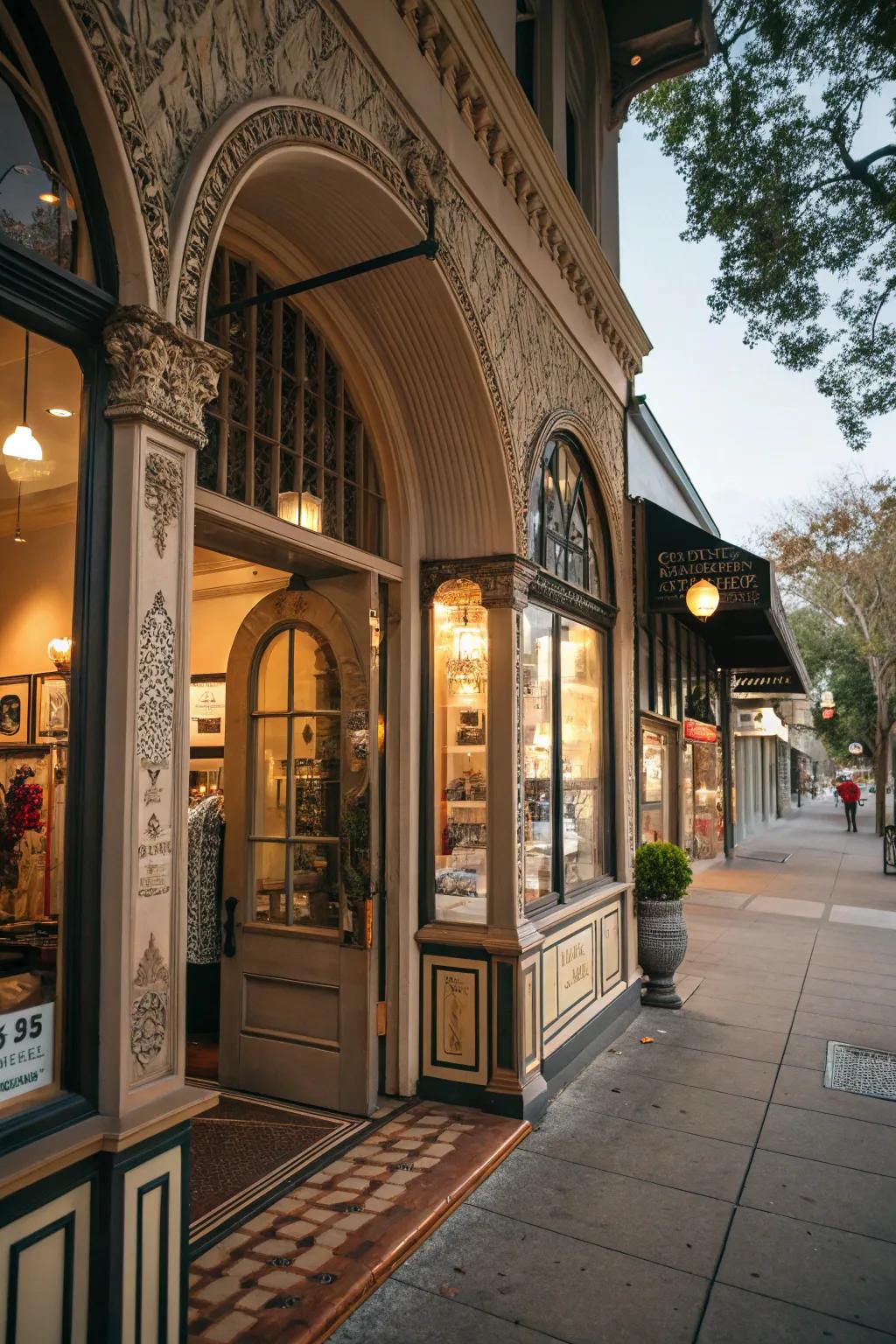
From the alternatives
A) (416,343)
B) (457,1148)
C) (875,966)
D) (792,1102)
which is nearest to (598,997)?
(792,1102)

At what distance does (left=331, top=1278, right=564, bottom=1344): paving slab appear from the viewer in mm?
3412

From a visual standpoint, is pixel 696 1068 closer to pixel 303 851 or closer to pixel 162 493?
pixel 303 851

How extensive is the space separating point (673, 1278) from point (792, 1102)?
7.89ft

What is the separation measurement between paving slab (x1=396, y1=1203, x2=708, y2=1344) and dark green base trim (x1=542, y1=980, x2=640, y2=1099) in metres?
1.72

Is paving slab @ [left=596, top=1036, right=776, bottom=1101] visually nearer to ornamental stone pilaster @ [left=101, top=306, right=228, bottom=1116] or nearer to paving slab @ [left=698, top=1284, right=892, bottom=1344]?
paving slab @ [left=698, top=1284, right=892, bottom=1344]

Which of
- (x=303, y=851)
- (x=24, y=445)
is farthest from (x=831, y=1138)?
(x=24, y=445)

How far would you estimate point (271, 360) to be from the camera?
188 inches

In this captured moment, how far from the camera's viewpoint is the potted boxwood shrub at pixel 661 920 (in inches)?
319

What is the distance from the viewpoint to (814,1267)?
3.96 m

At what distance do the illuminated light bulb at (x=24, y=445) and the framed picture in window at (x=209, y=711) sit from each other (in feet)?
17.4

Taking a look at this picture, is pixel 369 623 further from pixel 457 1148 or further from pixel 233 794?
pixel 457 1148

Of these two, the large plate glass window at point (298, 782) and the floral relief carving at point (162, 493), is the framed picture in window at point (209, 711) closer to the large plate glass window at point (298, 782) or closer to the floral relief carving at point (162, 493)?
the large plate glass window at point (298, 782)

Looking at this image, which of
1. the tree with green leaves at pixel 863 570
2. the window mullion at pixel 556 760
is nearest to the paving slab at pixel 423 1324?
the window mullion at pixel 556 760

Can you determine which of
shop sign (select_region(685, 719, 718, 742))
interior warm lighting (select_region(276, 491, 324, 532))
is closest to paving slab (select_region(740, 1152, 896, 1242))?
interior warm lighting (select_region(276, 491, 324, 532))
